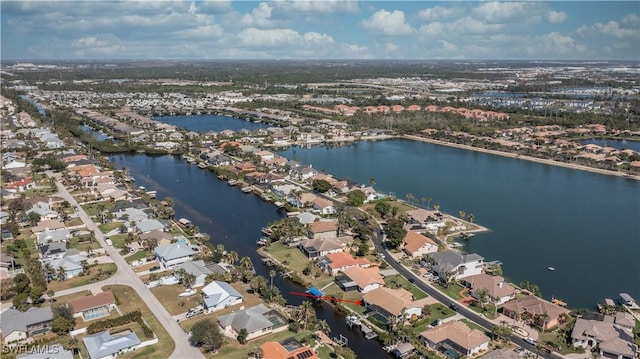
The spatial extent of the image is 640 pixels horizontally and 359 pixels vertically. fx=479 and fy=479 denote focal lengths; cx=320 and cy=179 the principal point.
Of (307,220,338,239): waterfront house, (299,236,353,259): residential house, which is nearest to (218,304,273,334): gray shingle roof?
(299,236,353,259): residential house

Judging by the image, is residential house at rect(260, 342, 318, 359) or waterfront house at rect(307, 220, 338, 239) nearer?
residential house at rect(260, 342, 318, 359)

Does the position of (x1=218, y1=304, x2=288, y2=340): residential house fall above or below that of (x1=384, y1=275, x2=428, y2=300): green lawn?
above

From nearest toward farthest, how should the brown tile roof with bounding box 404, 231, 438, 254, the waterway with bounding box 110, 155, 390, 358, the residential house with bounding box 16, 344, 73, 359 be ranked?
the residential house with bounding box 16, 344, 73, 359 → the waterway with bounding box 110, 155, 390, 358 → the brown tile roof with bounding box 404, 231, 438, 254

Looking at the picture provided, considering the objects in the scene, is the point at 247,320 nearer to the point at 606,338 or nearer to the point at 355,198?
the point at 606,338

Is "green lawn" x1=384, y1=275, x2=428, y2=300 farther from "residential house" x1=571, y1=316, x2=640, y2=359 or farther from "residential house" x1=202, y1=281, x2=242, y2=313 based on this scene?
"residential house" x1=202, y1=281, x2=242, y2=313

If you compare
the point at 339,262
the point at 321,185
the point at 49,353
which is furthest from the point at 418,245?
the point at 49,353

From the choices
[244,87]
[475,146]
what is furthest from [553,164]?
[244,87]
